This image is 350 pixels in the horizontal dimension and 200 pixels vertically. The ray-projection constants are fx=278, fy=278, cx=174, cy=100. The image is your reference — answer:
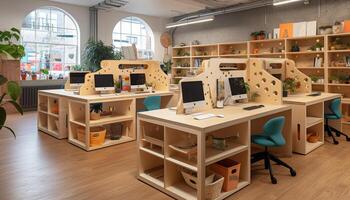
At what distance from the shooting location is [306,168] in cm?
354

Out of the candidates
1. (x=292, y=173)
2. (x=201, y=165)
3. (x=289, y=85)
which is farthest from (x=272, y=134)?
(x=289, y=85)

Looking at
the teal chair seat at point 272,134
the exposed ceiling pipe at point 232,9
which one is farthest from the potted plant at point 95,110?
the exposed ceiling pipe at point 232,9

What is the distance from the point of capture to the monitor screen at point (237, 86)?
148 inches

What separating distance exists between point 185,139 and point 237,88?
48.5 inches

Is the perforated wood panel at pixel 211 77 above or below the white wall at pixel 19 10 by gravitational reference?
below

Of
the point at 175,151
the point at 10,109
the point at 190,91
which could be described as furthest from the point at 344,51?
the point at 10,109

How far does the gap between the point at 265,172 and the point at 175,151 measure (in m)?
1.29

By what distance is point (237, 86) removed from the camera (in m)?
3.86

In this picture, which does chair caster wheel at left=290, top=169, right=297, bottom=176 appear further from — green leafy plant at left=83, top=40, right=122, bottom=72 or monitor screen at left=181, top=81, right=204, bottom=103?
green leafy plant at left=83, top=40, right=122, bottom=72

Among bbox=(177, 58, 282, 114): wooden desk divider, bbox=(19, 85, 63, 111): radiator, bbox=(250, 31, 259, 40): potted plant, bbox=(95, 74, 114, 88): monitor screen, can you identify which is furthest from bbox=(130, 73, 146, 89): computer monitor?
bbox=(19, 85, 63, 111): radiator

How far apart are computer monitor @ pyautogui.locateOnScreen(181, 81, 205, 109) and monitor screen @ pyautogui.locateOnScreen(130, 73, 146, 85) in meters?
2.47

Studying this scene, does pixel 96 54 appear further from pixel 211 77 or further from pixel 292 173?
pixel 292 173

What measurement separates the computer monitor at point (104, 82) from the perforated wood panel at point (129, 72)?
0.41 feet

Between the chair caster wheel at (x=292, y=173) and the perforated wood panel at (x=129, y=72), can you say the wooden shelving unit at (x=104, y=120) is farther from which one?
the chair caster wheel at (x=292, y=173)
